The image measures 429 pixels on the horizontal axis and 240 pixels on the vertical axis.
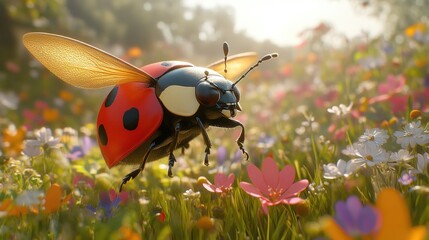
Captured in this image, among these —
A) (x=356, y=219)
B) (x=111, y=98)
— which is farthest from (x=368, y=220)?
(x=111, y=98)

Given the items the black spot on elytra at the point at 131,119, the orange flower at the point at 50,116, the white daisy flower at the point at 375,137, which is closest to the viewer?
the white daisy flower at the point at 375,137

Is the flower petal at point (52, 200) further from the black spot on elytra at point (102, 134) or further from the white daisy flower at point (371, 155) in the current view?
the white daisy flower at point (371, 155)

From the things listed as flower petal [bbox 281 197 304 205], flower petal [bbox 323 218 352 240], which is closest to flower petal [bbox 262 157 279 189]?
flower petal [bbox 281 197 304 205]

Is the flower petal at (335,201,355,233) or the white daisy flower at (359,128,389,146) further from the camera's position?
the white daisy flower at (359,128,389,146)

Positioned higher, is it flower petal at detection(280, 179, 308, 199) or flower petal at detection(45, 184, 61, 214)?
flower petal at detection(45, 184, 61, 214)

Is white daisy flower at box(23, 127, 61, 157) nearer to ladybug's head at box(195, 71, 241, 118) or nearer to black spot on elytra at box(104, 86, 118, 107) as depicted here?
black spot on elytra at box(104, 86, 118, 107)

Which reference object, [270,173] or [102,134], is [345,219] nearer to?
[270,173]

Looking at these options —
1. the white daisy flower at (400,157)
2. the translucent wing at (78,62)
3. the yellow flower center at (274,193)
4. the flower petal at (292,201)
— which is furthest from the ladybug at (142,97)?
the white daisy flower at (400,157)

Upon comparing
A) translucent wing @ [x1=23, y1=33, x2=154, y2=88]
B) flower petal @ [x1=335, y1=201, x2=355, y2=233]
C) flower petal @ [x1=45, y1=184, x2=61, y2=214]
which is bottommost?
flower petal @ [x1=45, y1=184, x2=61, y2=214]
